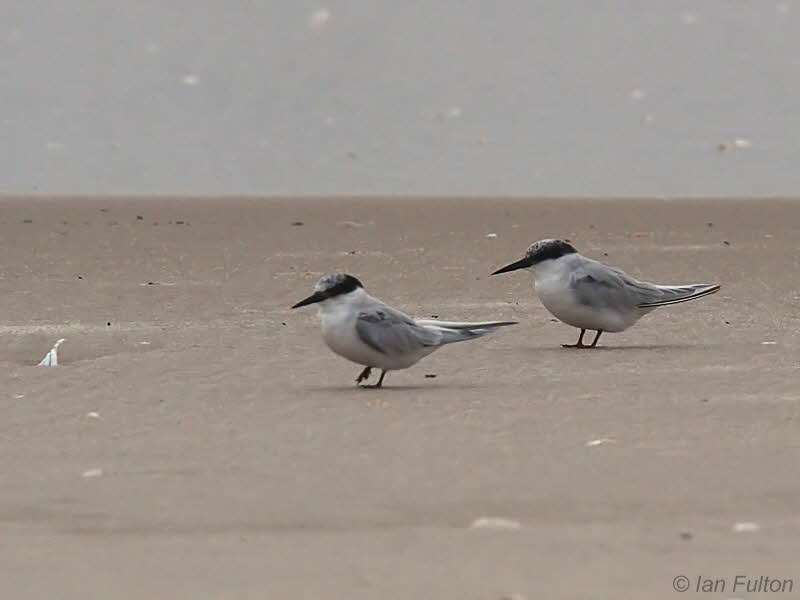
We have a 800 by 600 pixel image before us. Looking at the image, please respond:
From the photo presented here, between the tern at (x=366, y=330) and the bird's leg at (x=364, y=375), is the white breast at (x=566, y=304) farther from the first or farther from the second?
the bird's leg at (x=364, y=375)

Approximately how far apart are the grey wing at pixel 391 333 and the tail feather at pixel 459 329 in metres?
0.05

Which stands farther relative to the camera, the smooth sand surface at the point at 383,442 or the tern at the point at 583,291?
the tern at the point at 583,291

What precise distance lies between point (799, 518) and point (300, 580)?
3.89 ft

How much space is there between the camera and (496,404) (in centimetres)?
552

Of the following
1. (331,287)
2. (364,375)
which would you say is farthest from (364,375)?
(331,287)

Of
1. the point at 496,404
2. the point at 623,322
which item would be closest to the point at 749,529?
the point at 496,404

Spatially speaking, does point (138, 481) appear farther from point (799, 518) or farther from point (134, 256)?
point (134, 256)

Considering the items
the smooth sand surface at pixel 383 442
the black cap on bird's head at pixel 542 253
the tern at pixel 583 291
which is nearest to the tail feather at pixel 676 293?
the tern at pixel 583 291

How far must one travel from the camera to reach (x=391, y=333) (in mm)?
5938

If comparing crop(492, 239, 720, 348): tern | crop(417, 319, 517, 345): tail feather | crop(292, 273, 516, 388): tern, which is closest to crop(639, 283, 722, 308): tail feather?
crop(492, 239, 720, 348): tern

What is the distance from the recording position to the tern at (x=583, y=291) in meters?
6.97

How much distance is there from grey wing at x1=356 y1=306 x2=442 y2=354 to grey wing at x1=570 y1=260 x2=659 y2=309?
42.8 inches

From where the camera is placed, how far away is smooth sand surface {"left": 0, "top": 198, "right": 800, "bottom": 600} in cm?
357

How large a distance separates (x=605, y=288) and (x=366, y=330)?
1459mm
